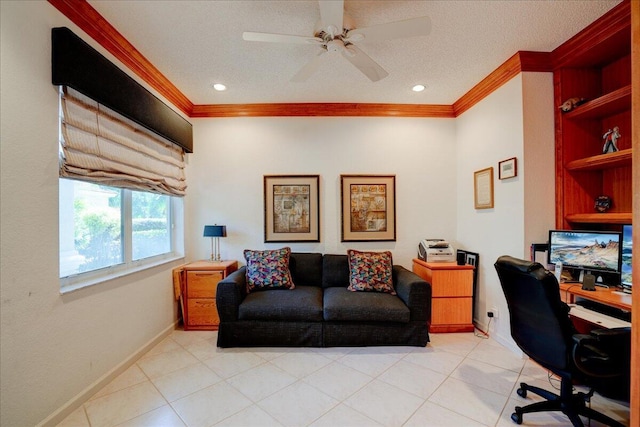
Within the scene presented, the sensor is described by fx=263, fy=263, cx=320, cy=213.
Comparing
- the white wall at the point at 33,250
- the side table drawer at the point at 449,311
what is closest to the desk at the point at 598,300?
the side table drawer at the point at 449,311

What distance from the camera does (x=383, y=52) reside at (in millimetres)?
2316

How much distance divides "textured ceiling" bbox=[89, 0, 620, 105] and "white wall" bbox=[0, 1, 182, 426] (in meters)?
0.58

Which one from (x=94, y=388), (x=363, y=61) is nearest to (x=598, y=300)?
(x=363, y=61)

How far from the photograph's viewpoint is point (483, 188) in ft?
9.66

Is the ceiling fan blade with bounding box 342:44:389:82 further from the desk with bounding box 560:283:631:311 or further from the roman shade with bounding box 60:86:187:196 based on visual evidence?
the desk with bounding box 560:283:631:311

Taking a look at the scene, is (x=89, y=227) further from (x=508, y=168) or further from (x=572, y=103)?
(x=572, y=103)

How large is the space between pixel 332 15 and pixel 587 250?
2.63 meters

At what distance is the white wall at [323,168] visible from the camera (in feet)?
11.3

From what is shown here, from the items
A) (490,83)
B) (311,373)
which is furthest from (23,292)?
(490,83)

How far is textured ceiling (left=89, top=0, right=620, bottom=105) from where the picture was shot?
1.83m

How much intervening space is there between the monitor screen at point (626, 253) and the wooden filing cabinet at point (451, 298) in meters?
1.14

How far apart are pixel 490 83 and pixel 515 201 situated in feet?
4.17

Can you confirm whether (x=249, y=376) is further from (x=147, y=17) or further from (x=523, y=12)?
(x=523, y=12)

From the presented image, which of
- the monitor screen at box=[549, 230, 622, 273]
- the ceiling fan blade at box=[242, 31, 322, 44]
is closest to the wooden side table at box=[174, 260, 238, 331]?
the ceiling fan blade at box=[242, 31, 322, 44]
